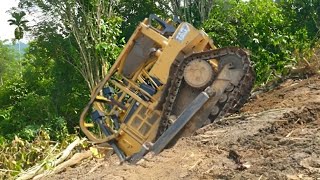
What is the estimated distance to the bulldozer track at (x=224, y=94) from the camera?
728cm

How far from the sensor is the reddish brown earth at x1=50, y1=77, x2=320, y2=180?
14.8 feet

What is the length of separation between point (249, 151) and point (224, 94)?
2.19 metres

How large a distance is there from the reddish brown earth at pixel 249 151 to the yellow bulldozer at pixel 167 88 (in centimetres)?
39

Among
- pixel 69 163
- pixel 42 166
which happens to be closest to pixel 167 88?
pixel 69 163

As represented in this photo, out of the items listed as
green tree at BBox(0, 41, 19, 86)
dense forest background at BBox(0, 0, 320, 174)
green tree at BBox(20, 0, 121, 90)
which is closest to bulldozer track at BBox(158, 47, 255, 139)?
dense forest background at BBox(0, 0, 320, 174)

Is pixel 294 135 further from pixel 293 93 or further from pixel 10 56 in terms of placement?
pixel 10 56

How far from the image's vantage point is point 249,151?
525cm

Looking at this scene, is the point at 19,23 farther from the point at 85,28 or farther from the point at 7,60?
the point at 7,60

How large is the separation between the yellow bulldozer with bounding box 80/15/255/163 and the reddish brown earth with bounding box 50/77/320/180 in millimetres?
389

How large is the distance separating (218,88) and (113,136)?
1723mm

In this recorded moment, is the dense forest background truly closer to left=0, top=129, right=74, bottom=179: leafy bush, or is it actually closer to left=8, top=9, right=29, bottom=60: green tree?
left=8, top=9, right=29, bottom=60: green tree

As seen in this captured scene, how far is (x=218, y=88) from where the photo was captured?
24.1ft

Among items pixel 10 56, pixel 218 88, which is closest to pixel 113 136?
pixel 218 88

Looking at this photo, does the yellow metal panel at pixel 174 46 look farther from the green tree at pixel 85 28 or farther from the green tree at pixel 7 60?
the green tree at pixel 7 60
